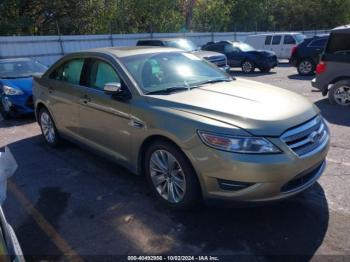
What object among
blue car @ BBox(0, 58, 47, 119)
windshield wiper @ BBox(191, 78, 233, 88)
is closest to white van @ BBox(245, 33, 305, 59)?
blue car @ BBox(0, 58, 47, 119)

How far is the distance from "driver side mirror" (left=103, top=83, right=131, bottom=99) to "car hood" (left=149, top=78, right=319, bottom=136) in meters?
0.37

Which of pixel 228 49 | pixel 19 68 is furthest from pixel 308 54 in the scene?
pixel 19 68

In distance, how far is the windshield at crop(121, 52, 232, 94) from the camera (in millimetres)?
4062

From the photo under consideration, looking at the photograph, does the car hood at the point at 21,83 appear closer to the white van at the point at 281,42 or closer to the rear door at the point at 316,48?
the rear door at the point at 316,48

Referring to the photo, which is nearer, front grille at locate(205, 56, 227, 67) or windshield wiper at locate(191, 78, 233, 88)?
windshield wiper at locate(191, 78, 233, 88)

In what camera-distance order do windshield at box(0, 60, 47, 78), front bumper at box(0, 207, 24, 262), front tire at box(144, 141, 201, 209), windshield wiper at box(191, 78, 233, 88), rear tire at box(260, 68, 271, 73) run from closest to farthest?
1. front bumper at box(0, 207, 24, 262)
2. front tire at box(144, 141, 201, 209)
3. windshield wiper at box(191, 78, 233, 88)
4. windshield at box(0, 60, 47, 78)
5. rear tire at box(260, 68, 271, 73)

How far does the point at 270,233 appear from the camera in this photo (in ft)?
10.5

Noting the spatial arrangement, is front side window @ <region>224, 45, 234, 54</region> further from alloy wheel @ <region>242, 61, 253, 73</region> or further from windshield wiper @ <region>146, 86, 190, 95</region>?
windshield wiper @ <region>146, 86, 190, 95</region>

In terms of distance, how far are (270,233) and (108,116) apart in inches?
90.5

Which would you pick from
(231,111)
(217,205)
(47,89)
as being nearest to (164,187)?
(217,205)

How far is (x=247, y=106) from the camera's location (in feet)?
11.2

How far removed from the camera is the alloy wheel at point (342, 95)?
7.86 m

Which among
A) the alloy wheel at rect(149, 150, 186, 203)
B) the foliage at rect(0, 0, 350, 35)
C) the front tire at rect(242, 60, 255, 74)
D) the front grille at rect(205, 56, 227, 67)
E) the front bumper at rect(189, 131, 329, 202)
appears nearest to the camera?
the front bumper at rect(189, 131, 329, 202)

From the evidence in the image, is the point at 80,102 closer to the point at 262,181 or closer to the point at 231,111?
the point at 231,111
